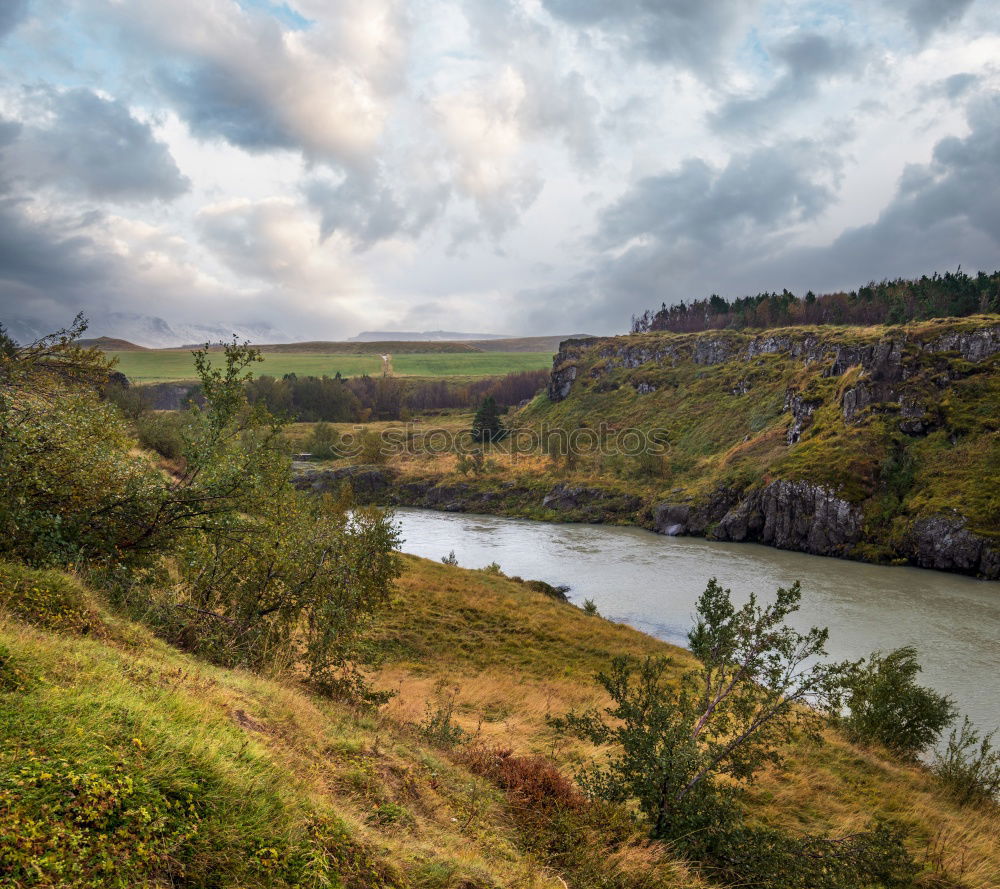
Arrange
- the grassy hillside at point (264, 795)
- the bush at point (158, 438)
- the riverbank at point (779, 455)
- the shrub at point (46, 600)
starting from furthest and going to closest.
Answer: the riverbank at point (779, 455) < the bush at point (158, 438) < the shrub at point (46, 600) < the grassy hillside at point (264, 795)

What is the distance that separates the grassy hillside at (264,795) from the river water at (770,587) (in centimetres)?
1080

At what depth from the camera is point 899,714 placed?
58.9 feet

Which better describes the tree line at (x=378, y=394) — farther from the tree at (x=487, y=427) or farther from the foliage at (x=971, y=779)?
the foliage at (x=971, y=779)

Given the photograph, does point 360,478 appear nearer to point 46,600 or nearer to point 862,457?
point 862,457

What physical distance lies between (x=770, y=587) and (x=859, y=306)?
114 metres

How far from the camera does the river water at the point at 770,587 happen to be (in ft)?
94.5

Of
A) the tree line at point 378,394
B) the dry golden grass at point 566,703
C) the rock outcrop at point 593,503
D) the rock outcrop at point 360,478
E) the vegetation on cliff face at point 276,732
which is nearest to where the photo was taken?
the vegetation on cliff face at point 276,732

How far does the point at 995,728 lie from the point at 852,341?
83.0m

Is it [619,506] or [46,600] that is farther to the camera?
[619,506]

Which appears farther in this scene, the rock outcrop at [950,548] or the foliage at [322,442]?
the foliage at [322,442]

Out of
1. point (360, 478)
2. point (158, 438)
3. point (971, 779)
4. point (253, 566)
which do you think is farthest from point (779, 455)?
point (253, 566)

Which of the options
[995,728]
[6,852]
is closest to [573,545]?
[995,728]

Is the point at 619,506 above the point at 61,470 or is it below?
below

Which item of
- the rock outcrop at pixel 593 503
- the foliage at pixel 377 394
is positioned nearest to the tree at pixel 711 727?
the rock outcrop at pixel 593 503
